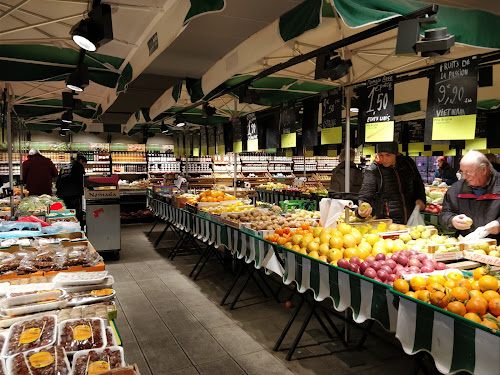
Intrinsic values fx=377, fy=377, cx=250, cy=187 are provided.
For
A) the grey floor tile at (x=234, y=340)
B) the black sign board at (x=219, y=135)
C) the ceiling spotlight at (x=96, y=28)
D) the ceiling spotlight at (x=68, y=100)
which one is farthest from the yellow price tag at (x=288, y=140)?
the ceiling spotlight at (x=68, y=100)

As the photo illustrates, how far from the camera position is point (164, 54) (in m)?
6.45

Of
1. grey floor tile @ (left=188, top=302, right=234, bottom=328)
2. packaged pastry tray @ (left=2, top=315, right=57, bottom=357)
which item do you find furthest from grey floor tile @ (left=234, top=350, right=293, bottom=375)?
packaged pastry tray @ (left=2, top=315, right=57, bottom=357)

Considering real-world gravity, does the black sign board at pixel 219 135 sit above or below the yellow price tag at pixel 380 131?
above

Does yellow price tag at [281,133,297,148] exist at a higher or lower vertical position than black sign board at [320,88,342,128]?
lower

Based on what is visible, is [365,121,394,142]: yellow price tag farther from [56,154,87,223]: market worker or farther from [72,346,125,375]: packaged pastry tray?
[56,154,87,223]: market worker

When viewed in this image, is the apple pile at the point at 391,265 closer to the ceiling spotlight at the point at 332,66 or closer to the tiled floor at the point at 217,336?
the tiled floor at the point at 217,336

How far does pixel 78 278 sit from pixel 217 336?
1.97 m

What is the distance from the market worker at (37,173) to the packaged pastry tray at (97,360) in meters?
7.81

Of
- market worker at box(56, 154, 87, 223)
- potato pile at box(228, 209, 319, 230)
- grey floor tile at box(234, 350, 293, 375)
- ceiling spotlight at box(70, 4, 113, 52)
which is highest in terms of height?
ceiling spotlight at box(70, 4, 113, 52)

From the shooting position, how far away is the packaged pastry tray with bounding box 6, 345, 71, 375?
1.73 metres

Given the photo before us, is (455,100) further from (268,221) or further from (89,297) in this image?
(89,297)

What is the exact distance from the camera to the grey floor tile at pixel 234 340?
153 inches

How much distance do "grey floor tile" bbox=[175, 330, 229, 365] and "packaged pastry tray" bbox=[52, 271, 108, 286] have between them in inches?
56.5

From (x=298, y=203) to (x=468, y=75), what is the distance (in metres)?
3.63
